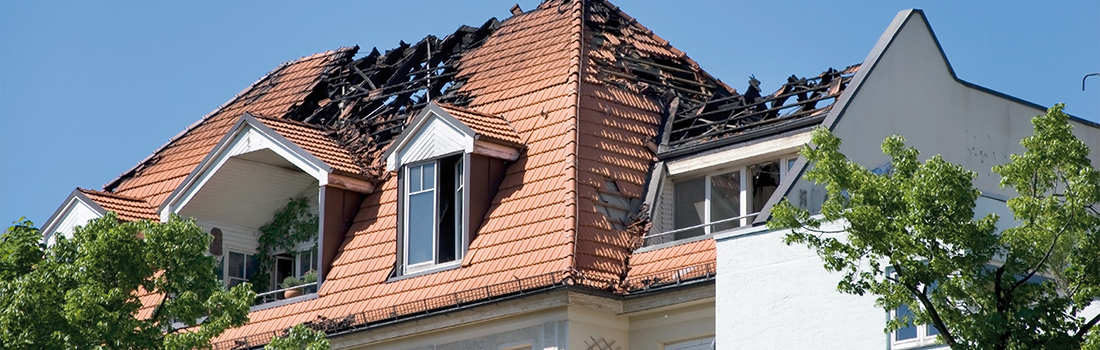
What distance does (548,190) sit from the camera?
32.3 metres

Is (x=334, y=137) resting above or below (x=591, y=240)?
above

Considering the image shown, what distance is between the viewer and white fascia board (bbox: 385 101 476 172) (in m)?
32.9

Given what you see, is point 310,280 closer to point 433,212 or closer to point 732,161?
point 433,212

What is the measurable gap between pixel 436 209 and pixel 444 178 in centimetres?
70

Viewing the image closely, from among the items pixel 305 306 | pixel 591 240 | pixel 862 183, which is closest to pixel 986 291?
pixel 862 183

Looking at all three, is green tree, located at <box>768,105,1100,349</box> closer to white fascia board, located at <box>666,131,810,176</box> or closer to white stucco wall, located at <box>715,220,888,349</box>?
white stucco wall, located at <box>715,220,888,349</box>

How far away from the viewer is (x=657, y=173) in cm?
3312

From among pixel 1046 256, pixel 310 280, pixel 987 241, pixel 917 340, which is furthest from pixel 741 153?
pixel 1046 256

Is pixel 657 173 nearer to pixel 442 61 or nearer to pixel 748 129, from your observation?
pixel 748 129

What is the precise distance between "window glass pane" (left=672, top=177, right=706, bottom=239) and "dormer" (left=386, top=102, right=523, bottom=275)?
277 centimetres

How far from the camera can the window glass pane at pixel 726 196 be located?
107 ft

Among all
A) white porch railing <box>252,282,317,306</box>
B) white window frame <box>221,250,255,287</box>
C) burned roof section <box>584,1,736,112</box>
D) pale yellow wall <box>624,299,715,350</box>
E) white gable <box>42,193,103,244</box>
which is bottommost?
pale yellow wall <box>624,299,715,350</box>

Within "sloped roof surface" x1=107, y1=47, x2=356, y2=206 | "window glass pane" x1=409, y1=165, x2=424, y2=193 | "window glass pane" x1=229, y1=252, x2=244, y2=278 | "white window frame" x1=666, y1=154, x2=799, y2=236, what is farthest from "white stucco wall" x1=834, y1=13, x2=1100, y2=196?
"sloped roof surface" x1=107, y1=47, x2=356, y2=206

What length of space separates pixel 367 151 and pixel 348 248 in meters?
2.31
